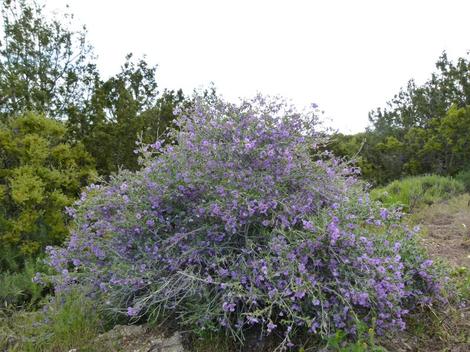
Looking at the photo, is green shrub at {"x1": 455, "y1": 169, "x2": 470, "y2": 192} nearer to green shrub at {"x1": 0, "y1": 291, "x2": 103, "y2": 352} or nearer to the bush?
the bush

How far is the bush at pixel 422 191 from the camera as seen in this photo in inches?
283

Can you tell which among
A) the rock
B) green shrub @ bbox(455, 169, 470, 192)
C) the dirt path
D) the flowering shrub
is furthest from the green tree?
green shrub @ bbox(455, 169, 470, 192)

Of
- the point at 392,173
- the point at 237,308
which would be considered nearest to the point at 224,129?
the point at 237,308

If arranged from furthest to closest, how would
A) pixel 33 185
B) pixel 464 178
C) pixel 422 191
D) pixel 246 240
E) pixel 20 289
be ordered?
pixel 464 178 → pixel 422 191 → pixel 33 185 → pixel 20 289 → pixel 246 240

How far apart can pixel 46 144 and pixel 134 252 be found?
2.67m

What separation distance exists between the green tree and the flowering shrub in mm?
1677

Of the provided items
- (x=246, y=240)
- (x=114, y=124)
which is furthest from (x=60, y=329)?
(x=114, y=124)

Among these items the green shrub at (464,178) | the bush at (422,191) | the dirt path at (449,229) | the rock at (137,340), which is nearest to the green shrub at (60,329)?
the rock at (137,340)

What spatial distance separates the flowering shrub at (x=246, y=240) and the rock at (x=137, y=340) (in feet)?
0.34

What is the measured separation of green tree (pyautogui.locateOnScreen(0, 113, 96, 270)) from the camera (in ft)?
14.9

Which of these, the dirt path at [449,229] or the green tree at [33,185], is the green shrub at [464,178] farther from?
the green tree at [33,185]

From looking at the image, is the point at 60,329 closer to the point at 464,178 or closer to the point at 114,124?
the point at 114,124

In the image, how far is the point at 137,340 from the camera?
262 cm

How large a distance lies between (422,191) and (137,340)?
6.36 meters
